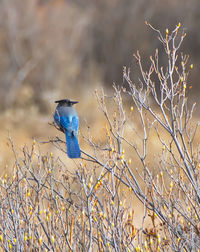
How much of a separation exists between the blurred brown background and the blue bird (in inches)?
541

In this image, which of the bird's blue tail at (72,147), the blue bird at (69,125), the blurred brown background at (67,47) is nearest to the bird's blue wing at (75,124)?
the blue bird at (69,125)

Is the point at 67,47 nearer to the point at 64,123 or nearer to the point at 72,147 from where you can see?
the point at 64,123

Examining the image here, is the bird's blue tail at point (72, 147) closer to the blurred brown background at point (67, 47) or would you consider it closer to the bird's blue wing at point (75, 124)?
the bird's blue wing at point (75, 124)

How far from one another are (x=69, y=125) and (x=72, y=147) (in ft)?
2.28

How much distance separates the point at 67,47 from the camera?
2628 centimetres

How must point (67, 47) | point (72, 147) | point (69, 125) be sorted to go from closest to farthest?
point (72, 147) → point (69, 125) → point (67, 47)

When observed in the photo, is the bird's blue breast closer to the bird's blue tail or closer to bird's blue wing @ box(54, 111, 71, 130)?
bird's blue wing @ box(54, 111, 71, 130)

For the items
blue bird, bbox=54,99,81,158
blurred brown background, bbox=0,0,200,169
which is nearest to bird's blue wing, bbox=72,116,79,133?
blue bird, bbox=54,99,81,158

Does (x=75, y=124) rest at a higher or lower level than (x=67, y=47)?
lower

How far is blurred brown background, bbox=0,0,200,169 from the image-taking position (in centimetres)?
2319

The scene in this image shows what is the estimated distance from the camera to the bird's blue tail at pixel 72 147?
6727 millimetres

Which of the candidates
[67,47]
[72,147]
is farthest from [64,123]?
[67,47]

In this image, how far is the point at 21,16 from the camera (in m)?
25.3

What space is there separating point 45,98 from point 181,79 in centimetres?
1956
